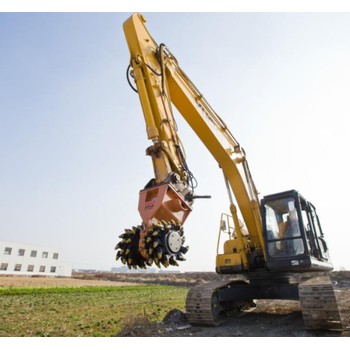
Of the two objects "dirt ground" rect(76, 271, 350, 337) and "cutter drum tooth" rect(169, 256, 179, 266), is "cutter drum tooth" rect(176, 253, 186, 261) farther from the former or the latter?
"dirt ground" rect(76, 271, 350, 337)

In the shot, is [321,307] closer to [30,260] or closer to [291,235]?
[291,235]

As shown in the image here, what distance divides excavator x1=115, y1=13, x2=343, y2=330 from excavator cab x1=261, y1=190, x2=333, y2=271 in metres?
0.02

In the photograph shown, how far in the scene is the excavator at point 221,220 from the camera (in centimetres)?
456

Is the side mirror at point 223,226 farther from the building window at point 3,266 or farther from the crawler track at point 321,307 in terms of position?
the building window at point 3,266

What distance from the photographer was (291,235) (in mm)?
7203

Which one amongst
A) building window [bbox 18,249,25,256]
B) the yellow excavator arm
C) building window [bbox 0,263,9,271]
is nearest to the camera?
the yellow excavator arm

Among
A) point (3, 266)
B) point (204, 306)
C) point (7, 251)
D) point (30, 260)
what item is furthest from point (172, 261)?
point (30, 260)

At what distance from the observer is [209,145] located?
802cm

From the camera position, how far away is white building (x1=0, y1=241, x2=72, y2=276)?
57.2 meters

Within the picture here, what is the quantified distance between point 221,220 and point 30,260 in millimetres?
62455

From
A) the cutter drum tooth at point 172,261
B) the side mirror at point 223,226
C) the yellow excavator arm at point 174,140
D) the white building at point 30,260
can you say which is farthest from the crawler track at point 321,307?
the white building at point 30,260

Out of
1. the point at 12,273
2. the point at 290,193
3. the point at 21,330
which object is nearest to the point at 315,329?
the point at 290,193

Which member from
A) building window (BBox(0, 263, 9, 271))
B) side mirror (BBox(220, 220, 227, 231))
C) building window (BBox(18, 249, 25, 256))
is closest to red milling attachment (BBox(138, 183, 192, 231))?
side mirror (BBox(220, 220, 227, 231))

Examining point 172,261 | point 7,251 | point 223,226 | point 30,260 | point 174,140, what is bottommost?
point 172,261
